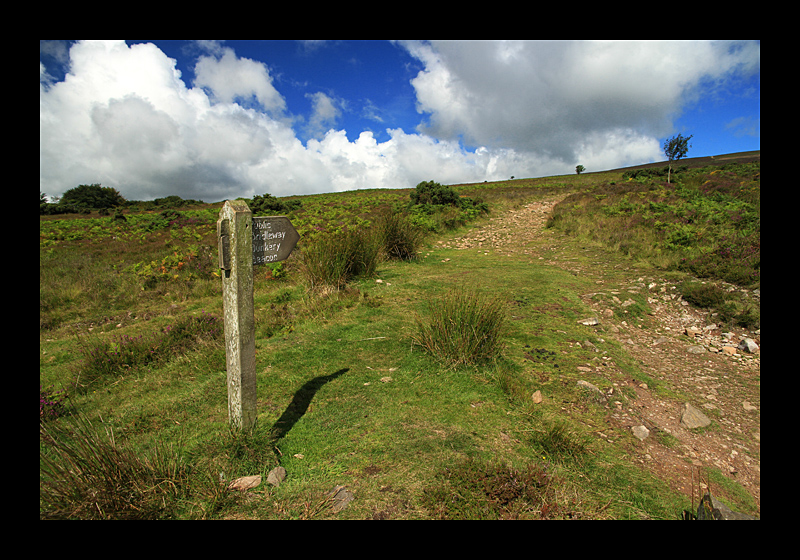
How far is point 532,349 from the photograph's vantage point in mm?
4742

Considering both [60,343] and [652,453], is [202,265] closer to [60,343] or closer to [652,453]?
[60,343]

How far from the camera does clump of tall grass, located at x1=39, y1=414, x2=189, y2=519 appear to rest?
196 centimetres

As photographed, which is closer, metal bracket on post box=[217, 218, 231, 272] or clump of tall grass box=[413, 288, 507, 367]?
metal bracket on post box=[217, 218, 231, 272]

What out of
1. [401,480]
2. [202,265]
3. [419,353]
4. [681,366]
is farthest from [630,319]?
[202,265]

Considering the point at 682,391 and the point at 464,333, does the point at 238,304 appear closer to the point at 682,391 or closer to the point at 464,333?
the point at 464,333

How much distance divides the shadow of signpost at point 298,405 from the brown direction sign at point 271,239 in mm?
1422

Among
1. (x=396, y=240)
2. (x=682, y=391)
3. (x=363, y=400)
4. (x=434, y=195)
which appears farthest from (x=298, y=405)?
(x=434, y=195)

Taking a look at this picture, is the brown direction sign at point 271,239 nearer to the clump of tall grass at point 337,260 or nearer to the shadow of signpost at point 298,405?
the shadow of signpost at point 298,405

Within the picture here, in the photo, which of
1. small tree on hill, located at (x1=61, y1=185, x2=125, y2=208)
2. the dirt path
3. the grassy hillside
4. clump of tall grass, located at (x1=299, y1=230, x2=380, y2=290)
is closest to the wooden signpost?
the grassy hillside

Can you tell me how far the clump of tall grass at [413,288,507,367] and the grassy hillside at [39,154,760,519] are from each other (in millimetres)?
29

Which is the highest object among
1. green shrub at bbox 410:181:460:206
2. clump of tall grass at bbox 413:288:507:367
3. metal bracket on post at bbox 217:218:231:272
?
green shrub at bbox 410:181:460:206

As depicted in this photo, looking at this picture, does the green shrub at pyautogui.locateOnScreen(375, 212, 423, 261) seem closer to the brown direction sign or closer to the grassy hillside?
the grassy hillside
